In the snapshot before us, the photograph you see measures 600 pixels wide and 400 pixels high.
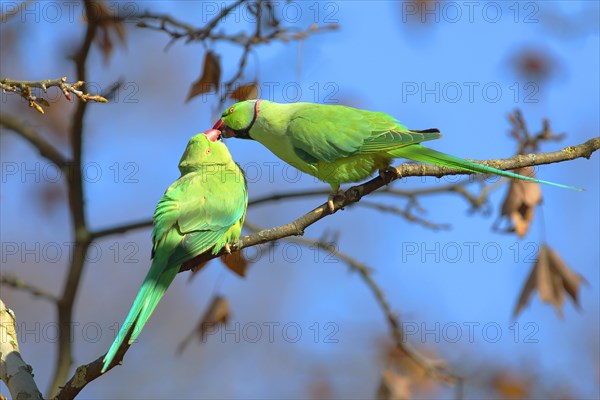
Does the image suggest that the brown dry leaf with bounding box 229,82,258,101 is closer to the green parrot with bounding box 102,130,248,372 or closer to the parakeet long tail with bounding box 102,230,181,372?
the green parrot with bounding box 102,130,248,372

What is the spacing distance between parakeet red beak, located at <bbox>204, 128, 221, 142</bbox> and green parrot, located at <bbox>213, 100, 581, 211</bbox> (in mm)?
115

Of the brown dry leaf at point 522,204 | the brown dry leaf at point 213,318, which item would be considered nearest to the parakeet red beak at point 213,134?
the brown dry leaf at point 213,318

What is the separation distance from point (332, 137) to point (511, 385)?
4776mm

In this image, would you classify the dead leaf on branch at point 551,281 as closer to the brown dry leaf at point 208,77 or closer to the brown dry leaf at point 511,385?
the brown dry leaf at point 208,77

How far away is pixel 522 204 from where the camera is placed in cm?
457

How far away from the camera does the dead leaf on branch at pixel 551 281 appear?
4738 mm

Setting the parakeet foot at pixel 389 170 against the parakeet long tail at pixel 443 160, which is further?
the parakeet foot at pixel 389 170

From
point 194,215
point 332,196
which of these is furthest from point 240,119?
point 332,196

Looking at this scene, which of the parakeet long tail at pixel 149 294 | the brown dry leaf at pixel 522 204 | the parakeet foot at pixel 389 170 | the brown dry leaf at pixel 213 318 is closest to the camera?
the parakeet long tail at pixel 149 294

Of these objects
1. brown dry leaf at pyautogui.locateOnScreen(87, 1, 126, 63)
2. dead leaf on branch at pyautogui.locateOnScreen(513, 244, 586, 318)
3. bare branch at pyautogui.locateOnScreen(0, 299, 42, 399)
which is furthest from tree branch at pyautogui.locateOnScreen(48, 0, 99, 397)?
dead leaf on branch at pyautogui.locateOnScreen(513, 244, 586, 318)

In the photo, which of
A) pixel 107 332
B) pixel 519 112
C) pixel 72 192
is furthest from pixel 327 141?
pixel 107 332

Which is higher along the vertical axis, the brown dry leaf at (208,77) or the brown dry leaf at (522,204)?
the brown dry leaf at (208,77)

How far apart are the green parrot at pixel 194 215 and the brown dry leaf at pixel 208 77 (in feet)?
1.09

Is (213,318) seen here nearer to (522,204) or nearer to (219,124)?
(219,124)
